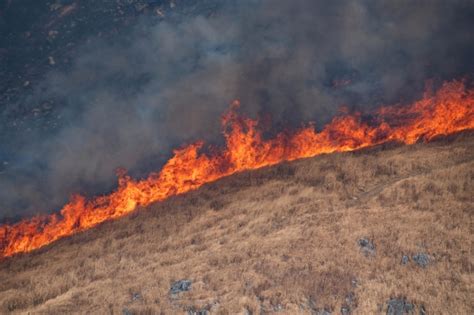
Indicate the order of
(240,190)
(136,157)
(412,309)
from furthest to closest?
(136,157) → (240,190) → (412,309)

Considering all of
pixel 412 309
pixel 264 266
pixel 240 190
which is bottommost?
pixel 412 309

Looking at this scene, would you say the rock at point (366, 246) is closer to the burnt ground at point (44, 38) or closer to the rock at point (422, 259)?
the rock at point (422, 259)

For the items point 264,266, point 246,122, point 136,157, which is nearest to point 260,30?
point 246,122

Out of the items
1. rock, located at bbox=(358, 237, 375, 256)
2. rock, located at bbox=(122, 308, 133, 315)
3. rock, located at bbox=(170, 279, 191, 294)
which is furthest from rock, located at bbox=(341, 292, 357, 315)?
rock, located at bbox=(122, 308, 133, 315)

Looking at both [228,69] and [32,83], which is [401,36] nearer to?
[228,69]

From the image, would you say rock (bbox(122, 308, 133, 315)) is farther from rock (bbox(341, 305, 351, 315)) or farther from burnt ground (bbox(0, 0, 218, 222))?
burnt ground (bbox(0, 0, 218, 222))

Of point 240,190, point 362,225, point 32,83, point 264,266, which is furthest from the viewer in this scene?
point 32,83

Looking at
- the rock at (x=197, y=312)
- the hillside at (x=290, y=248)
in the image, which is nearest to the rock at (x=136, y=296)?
the hillside at (x=290, y=248)
